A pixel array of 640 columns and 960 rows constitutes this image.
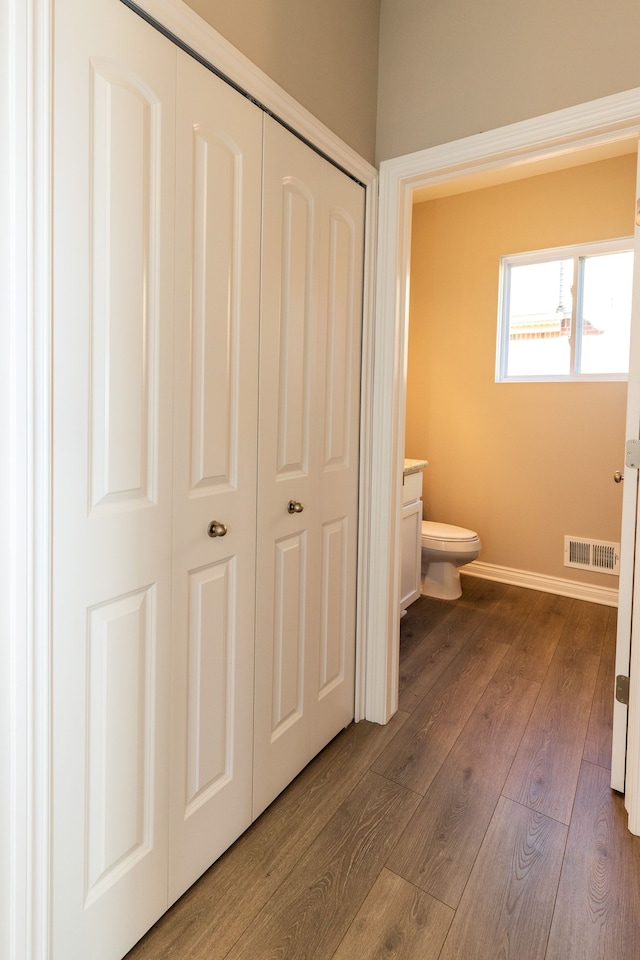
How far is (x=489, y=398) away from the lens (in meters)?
3.70

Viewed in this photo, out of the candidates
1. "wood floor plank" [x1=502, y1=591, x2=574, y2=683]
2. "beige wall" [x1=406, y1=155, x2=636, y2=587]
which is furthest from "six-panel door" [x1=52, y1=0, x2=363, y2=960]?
"beige wall" [x1=406, y1=155, x2=636, y2=587]

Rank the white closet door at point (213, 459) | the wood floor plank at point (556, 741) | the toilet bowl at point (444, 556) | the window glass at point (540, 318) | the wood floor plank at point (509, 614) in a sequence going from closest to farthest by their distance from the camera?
the white closet door at point (213, 459) → the wood floor plank at point (556, 741) → the wood floor plank at point (509, 614) → the toilet bowl at point (444, 556) → the window glass at point (540, 318)

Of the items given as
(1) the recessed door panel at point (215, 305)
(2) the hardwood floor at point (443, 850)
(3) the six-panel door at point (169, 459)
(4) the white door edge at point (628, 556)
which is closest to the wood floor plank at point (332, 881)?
(2) the hardwood floor at point (443, 850)

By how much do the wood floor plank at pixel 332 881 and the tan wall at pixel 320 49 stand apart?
2.04 m

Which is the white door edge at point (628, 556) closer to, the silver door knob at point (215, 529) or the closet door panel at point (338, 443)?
the closet door panel at point (338, 443)

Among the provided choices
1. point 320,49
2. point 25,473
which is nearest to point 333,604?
point 25,473

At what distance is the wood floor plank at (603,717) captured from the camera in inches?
73.9

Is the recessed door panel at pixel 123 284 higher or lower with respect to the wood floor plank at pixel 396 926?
higher

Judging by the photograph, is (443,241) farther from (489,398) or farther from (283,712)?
(283,712)


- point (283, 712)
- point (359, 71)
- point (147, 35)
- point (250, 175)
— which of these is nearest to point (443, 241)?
point (359, 71)

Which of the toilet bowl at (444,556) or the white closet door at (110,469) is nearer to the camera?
the white closet door at (110,469)

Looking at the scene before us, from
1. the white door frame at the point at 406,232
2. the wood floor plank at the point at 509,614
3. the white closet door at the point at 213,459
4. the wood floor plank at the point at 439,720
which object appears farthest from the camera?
the wood floor plank at the point at 509,614

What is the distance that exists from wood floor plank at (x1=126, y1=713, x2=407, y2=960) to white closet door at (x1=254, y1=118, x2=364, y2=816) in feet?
0.20

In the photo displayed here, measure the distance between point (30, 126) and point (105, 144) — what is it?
0.48ft
